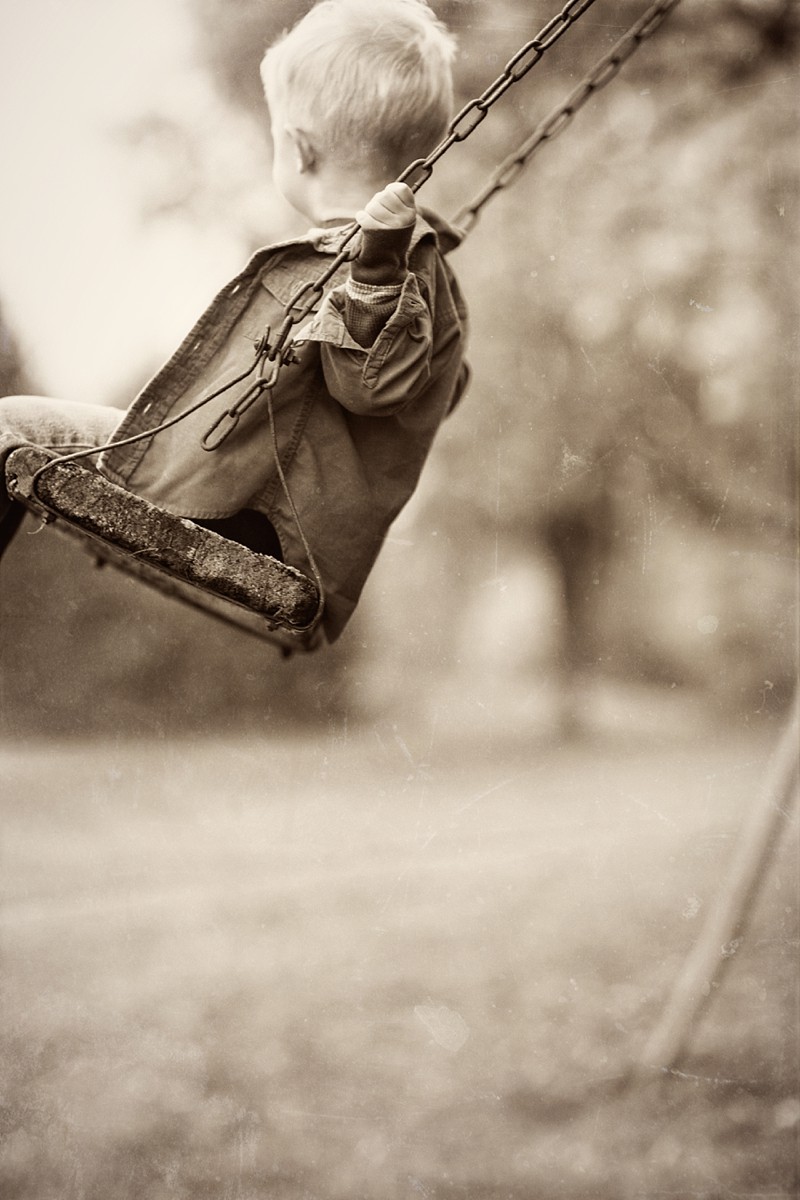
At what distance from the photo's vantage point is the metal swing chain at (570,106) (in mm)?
1523

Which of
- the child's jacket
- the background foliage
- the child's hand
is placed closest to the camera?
the child's hand

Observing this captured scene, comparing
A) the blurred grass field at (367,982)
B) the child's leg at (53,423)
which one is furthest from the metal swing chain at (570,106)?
the blurred grass field at (367,982)

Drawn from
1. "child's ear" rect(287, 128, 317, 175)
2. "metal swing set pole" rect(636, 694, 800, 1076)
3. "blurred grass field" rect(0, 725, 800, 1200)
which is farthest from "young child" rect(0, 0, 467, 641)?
"metal swing set pole" rect(636, 694, 800, 1076)

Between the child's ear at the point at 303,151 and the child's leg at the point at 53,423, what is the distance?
460mm

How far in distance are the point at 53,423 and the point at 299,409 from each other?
0.35 metres

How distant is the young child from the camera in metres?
1.38

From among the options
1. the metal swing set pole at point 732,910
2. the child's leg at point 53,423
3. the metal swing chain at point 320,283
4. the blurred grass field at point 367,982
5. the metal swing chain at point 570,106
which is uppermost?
the child's leg at point 53,423

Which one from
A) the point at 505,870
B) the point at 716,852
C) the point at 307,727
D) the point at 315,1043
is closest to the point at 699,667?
the point at 716,852

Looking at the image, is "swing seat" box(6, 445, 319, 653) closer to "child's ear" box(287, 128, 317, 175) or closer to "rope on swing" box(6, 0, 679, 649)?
"rope on swing" box(6, 0, 679, 649)

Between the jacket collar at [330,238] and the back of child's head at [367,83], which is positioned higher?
the back of child's head at [367,83]

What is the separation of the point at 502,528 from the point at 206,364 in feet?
1.66

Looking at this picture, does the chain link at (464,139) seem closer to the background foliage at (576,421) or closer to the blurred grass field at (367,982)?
the background foliage at (576,421)

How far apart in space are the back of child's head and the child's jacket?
0.12 metres

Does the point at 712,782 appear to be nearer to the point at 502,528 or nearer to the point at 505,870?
the point at 505,870
